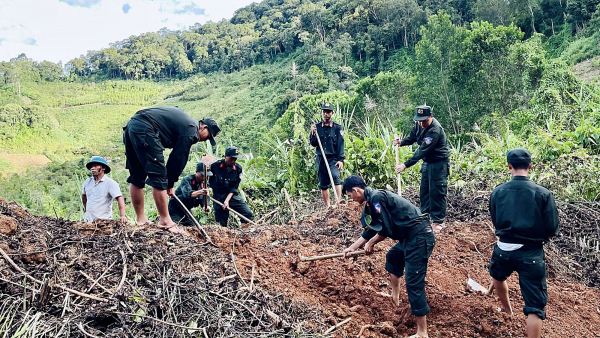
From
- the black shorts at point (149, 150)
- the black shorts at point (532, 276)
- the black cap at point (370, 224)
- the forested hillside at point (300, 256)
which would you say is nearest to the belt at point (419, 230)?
the black cap at point (370, 224)

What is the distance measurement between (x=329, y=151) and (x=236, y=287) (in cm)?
359

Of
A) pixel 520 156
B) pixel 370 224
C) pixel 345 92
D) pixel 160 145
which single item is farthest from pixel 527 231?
pixel 345 92

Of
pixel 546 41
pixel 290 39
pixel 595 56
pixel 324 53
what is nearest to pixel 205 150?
pixel 595 56

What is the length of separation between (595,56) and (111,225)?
40.9 meters

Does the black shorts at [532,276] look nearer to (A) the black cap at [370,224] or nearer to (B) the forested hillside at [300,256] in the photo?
(B) the forested hillside at [300,256]

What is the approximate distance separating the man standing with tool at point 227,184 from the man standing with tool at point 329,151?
4.07ft

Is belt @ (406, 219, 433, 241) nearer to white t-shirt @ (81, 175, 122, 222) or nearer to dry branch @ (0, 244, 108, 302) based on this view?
dry branch @ (0, 244, 108, 302)

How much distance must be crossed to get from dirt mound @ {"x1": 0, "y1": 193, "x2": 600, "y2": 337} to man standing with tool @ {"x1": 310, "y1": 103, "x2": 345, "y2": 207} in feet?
5.61

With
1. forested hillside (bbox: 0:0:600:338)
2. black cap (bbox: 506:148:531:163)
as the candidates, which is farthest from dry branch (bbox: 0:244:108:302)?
black cap (bbox: 506:148:531:163)

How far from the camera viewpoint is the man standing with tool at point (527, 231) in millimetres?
3096

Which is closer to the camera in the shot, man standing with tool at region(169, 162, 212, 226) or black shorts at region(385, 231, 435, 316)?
black shorts at region(385, 231, 435, 316)

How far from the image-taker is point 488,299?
380 centimetres

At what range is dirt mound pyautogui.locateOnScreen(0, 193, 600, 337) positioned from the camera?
8.62 feet

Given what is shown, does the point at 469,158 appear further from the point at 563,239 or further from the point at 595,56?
the point at 595,56
